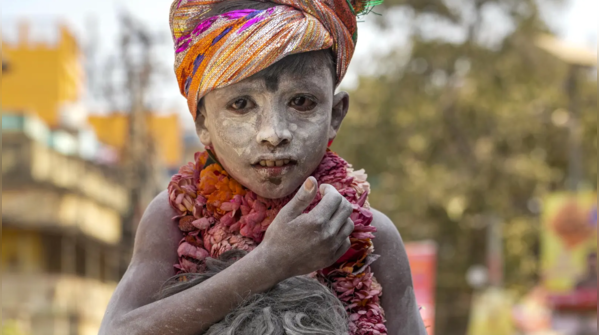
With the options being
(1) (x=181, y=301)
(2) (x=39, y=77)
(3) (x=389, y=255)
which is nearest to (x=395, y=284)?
(3) (x=389, y=255)

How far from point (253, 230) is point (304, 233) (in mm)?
251

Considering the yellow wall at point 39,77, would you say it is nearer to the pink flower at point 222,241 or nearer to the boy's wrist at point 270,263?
the pink flower at point 222,241

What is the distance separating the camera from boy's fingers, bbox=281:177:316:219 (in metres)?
2.15

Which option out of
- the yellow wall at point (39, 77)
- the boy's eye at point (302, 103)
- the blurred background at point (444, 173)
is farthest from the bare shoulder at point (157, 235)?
the yellow wall at point (39, 77)

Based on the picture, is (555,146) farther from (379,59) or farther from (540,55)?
(379,59)

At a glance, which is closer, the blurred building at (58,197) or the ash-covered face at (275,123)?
the ash-covered face at (275,123)

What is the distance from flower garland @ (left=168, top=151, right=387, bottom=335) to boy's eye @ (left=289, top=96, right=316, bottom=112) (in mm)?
209

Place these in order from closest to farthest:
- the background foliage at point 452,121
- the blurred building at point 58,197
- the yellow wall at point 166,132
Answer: the background foliage at point 452,121, the blurred building at point 58,197, the yellow wall at point 166,132

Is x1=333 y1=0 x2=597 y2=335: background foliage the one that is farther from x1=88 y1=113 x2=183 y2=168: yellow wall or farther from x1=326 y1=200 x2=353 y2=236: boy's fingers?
x1=88 y1=113 x2=183 y2=168: yellow wall

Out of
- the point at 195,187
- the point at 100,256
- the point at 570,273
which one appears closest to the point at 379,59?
the point at 570,273

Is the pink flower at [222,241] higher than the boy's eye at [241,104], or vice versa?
the boy's eye at [241,104]

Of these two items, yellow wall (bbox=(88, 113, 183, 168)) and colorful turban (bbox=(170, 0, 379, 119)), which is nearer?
colorful turban (bbox=(170, 0, 379, 119))

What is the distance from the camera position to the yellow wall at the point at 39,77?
1204 inches

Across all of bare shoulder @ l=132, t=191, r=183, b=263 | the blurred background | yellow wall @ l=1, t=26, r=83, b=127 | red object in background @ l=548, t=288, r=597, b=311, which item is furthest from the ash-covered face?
yellow wall @ l=1, t=26, r=83, b=127
